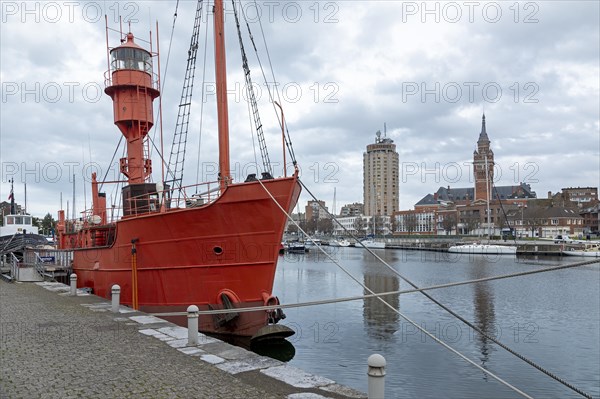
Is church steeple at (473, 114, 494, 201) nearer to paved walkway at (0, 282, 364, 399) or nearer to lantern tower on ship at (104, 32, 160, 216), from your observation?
lantern tower on ship at (104, 32, 160, 216)

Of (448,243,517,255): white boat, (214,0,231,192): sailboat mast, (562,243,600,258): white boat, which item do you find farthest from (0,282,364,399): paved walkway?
(448,243,517,255): white boat

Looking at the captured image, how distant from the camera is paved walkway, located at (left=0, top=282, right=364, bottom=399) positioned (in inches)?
233

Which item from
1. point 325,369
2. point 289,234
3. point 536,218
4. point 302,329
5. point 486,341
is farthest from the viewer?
point 289,234

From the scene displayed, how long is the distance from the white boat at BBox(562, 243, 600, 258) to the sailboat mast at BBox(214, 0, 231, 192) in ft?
161

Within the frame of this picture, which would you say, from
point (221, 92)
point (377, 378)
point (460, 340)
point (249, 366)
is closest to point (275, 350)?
point (249, 366)

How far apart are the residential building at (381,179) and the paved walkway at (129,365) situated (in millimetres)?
158966

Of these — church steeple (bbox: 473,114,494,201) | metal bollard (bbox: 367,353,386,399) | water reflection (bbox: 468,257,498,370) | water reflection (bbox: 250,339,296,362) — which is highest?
church steeple (bbox: 473,114,494,201)

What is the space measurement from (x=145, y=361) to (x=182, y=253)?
5.33m

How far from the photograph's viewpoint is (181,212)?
1216 centimetres

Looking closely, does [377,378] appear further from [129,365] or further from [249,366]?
[129,365]

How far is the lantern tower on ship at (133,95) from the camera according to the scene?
18.5 meters

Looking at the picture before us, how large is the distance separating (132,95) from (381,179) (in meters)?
155

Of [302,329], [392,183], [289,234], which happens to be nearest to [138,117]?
[302,329]

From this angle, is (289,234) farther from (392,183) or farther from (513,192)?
(513,192)
